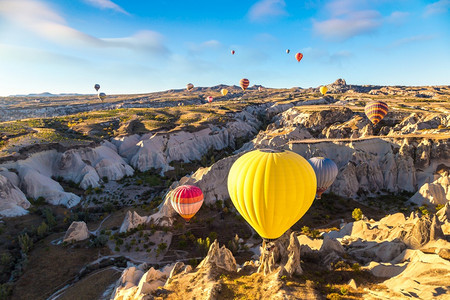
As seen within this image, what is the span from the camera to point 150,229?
32750 mm

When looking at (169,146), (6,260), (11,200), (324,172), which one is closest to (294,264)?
(324,172)

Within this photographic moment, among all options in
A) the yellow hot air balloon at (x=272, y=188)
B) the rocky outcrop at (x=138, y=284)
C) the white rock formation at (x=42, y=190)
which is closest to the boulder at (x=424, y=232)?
the yellow hot air balloon at (x=272, y=188)

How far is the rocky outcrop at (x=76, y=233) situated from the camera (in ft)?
100

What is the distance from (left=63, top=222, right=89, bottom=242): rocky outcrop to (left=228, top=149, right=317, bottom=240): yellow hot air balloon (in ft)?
81.9

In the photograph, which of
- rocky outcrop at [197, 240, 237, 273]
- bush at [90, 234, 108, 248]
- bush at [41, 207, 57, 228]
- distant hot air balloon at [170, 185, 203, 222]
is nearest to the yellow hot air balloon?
rocky outcrop at [197, 240, 237, 273]

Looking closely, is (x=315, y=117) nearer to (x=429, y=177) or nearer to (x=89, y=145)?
(x=429, y=177)

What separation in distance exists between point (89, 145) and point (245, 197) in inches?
2061

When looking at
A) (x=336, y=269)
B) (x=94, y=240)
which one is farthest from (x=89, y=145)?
(x=336, y=269)

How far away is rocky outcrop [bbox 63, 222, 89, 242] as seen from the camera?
30.5 meters

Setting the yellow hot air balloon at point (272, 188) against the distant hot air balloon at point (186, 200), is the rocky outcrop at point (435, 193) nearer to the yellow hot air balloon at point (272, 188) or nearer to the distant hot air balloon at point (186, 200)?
the yellow hot air balloon at point (272, 188)

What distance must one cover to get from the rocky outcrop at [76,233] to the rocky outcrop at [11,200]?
12163 mm

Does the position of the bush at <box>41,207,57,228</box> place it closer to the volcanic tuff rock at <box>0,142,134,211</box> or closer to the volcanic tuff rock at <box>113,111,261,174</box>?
the volcanic tuff rock at <box>0,142,134,211</box>

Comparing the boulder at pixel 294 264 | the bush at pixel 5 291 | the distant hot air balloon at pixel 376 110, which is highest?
the distant hot air balloon at pixel 376 110

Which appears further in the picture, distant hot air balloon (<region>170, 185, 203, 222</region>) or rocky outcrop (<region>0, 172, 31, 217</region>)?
rocky outcrop (<region>0, 172, 31, 217</region>)
